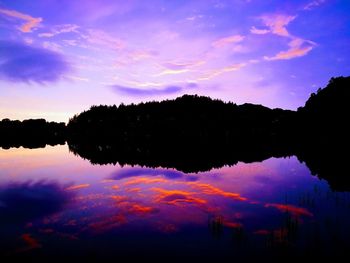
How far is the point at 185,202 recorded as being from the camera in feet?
72.2

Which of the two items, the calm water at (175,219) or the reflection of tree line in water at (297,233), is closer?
the reflection of tree line in water at (297,233)

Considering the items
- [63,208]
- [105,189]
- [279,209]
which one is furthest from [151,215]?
[105,189]

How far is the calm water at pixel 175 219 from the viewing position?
42.3 ft

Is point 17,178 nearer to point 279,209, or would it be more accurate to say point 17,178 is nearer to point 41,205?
point 41,205

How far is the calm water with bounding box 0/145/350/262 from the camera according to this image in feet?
42.3

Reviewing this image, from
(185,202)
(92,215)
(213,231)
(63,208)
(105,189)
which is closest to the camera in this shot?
(213,231)

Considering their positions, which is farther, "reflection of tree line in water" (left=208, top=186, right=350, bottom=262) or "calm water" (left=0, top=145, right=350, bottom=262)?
"calm water" (left=0, top=145, right=350, bottom=262)

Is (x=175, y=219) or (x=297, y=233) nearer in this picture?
(x=297, y=233)

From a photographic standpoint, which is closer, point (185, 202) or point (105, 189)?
point (185, 202)

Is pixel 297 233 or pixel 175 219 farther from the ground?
pixel 297 233

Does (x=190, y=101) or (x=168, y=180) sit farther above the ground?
(x=190, y=101)

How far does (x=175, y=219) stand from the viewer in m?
17.8

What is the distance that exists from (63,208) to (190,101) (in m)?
166

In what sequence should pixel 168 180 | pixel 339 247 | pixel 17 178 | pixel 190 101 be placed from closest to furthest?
pixel 339 247 → pixel 168 180 → pixel 17 178 → pixel 190 101
